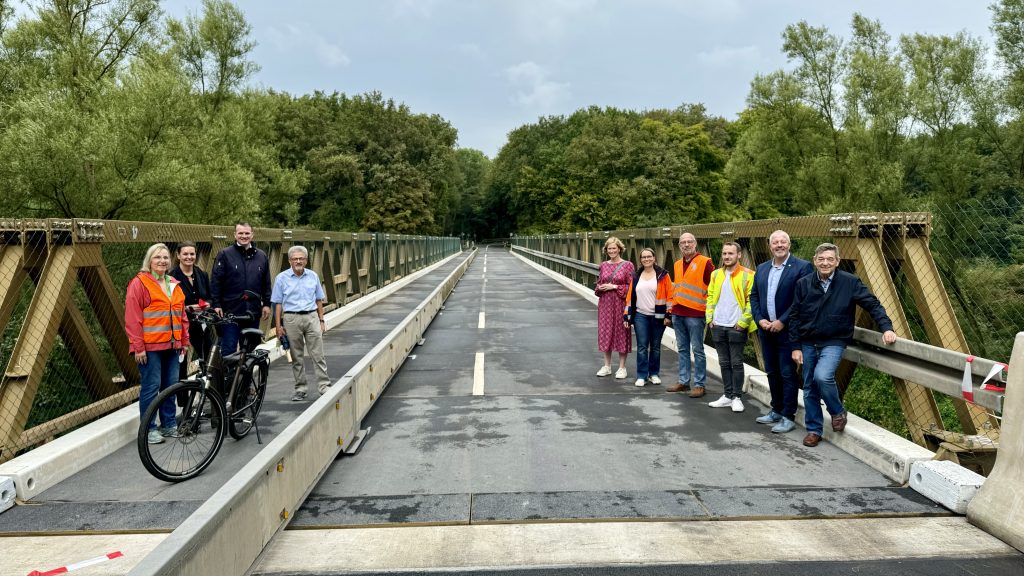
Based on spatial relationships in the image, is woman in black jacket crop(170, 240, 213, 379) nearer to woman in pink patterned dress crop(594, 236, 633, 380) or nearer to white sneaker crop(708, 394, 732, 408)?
woman in pink patterned dress crop(594, 236, 633, 380)

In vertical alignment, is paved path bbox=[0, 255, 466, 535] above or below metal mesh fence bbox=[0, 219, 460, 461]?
below

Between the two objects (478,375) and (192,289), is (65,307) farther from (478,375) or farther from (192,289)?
(478,375)

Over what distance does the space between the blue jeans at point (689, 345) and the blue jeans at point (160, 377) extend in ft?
17.5

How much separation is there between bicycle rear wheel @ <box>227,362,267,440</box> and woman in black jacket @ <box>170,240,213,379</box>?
0.45 meters

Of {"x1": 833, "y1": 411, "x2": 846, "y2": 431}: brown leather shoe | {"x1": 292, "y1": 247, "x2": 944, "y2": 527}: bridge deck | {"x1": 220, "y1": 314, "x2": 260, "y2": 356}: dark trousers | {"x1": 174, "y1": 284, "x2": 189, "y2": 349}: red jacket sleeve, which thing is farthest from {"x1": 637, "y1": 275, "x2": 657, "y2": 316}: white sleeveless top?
{"x1": 174, "y1": 284, "x2": 189, "y2": 349}: red jacket sleeve

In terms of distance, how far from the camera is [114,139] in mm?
19594

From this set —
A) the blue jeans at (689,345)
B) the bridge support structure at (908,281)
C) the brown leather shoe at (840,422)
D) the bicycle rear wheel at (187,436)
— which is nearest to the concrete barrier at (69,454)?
the bicycle rear wheel at (187,436)

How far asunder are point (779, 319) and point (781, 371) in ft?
1.72

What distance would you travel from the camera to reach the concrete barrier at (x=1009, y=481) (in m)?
3.68

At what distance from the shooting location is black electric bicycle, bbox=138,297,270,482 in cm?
470

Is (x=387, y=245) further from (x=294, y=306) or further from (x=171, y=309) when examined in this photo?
(x=171, y=309)

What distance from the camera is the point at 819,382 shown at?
5293 mm

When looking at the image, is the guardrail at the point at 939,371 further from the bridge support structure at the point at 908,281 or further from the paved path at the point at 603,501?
the paved path at the point at 603,501

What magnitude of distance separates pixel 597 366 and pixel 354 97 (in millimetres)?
74042
